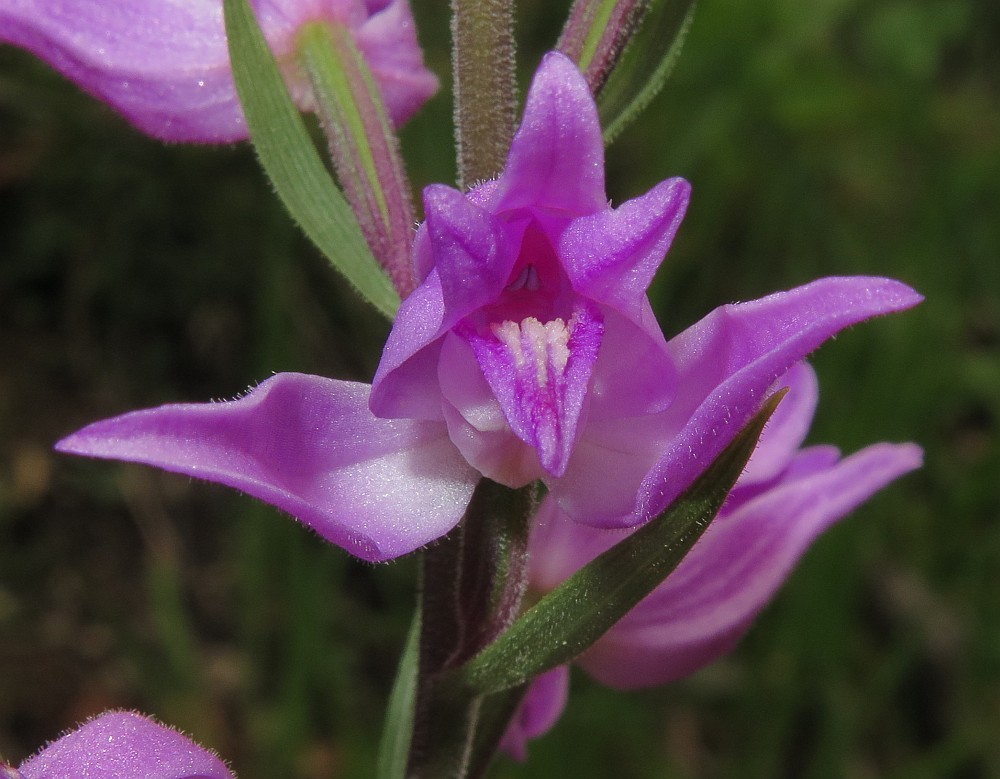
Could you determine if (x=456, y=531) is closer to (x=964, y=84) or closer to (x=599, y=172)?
(x=599, y=172)

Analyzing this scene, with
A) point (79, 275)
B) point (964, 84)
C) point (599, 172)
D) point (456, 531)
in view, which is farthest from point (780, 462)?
point (964, 84)

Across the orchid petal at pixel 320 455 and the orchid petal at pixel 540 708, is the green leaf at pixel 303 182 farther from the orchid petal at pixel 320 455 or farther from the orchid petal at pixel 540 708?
the orchid petal at pixel 540 708

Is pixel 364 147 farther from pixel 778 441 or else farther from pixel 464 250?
pixel 778 441

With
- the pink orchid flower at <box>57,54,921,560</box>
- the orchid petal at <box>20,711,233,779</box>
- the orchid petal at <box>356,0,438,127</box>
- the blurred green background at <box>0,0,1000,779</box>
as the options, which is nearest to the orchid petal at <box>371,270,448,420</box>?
the pink orchid flower at <box>57,54,921,560</box>

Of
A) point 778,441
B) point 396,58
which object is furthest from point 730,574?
point 396,58

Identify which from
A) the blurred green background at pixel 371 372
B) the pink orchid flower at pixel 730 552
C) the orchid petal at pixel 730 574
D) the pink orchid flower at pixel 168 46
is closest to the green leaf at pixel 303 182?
the pink orchid flower at pixel 168 46
